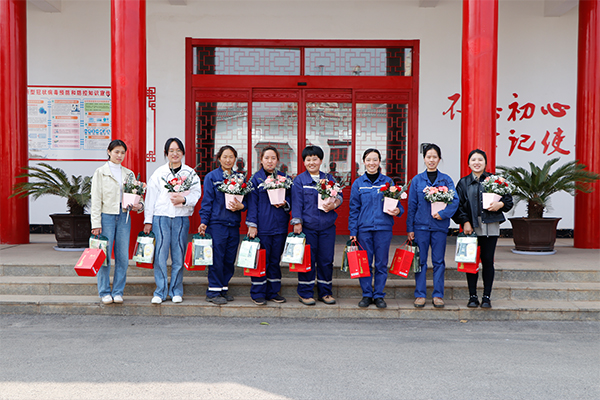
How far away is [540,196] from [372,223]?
3.16 m

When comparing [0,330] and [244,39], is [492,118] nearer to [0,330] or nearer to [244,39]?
[244,39]

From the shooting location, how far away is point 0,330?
173 inches

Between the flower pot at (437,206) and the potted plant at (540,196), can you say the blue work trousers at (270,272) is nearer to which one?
the flower pot at (437,206)

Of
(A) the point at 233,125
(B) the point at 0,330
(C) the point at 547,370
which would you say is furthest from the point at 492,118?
(B) the point at 0,330

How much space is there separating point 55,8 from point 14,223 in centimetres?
357

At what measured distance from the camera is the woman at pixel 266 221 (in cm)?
492

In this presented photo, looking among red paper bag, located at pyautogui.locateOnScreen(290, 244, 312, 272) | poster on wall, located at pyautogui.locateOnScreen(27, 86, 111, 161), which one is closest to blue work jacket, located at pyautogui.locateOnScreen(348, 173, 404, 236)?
red paper bag, located at pyautogui.locateOnScreen(290, 244, 312, 272)

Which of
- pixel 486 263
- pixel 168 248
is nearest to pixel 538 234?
pixel 486 263

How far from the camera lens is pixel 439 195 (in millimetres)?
4648

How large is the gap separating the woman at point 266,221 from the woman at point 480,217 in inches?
68.6

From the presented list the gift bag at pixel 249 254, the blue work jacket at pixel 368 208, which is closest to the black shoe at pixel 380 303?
the blue work jacket at pixel 368 208

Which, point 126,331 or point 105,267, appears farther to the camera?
point 105,267

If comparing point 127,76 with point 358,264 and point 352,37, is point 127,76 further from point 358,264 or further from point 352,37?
point 352,37

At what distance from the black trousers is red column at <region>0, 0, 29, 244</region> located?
5946 mm
